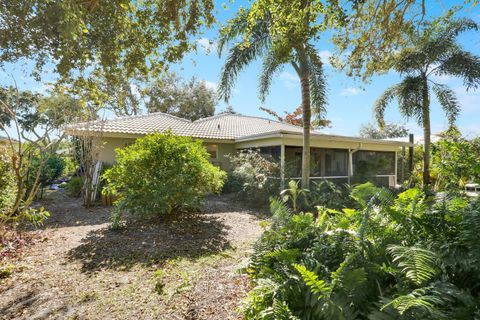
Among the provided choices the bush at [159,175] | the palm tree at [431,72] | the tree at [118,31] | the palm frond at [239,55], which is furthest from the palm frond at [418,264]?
the palm tree at [431,72]

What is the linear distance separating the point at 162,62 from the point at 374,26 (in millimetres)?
5338

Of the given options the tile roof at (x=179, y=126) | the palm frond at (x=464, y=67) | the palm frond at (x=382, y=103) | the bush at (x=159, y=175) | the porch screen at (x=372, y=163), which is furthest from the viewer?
the porch screen at (x=372, y=163)

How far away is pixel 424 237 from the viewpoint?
8.20ft

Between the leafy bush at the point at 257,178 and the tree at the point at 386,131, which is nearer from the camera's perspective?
the leafy bush at the point at 257,178

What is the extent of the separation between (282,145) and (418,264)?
9.93m

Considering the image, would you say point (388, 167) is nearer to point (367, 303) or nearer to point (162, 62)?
point (162, 62)

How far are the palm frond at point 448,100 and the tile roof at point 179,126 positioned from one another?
24.4ft

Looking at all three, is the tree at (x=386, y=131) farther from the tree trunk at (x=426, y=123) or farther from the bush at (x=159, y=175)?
the bush at (x=159, y=175)

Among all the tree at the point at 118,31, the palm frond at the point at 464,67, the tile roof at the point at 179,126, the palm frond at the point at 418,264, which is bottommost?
the palm frond at the point at 418,264

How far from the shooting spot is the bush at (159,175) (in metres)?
6.24

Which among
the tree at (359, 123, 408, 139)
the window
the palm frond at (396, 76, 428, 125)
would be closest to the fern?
the window

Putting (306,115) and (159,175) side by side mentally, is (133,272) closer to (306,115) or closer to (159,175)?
(159,175)

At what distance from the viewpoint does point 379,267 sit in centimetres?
215

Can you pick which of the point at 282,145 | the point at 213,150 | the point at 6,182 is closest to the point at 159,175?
the point at 6,182
